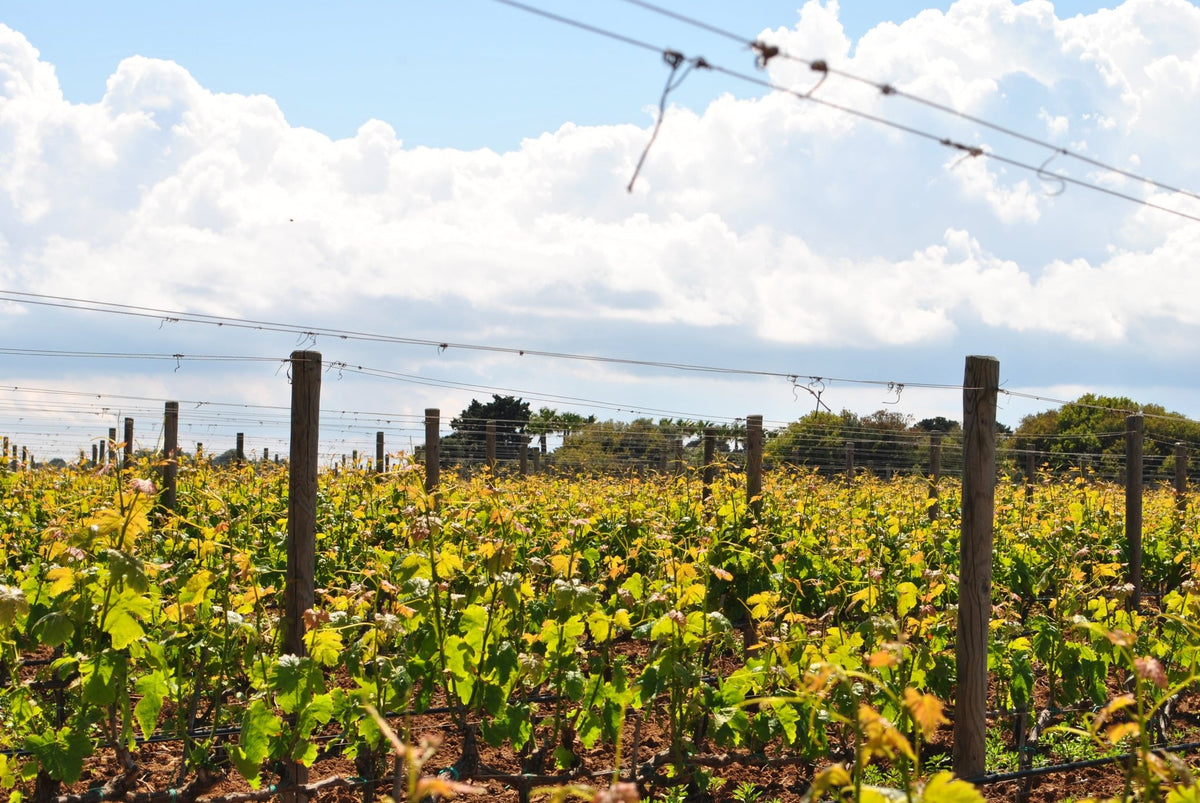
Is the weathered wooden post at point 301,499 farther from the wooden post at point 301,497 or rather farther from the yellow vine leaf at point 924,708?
the yellow vine leaf at point 924,708

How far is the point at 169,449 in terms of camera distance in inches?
365

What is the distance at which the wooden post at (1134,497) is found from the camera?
7480 millimetres

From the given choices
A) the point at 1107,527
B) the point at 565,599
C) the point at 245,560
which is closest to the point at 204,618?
the point at 245,560

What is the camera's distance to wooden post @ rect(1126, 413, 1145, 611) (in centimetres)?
748

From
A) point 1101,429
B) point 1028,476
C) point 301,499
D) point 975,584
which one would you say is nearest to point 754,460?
point 975,584

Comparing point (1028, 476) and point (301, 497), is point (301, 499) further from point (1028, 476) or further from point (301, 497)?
point (1028, 476)

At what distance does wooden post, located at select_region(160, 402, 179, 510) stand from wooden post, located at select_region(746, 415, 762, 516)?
475 centimetres

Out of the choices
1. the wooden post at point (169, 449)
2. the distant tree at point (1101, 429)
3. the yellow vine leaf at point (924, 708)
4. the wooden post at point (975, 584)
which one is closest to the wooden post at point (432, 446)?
the wooden post at point (169, 449)

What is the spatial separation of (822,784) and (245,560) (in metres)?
3.05

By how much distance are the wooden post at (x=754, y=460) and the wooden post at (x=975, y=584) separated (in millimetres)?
3182

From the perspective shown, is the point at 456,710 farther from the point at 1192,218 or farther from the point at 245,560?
the point at 1192,218

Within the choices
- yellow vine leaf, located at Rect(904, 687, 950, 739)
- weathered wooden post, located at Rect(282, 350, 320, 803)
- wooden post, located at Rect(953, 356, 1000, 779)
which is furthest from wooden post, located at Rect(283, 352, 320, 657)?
yellow vine leaf, located at Rect(904, 687, 950, 739)

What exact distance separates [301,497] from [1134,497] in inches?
251

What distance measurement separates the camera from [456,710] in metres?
4.11
